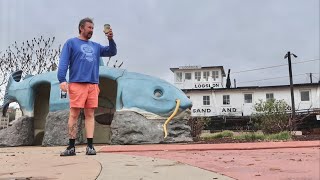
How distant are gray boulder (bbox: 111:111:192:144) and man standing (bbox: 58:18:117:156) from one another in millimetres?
3142

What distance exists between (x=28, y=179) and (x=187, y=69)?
1360 inches

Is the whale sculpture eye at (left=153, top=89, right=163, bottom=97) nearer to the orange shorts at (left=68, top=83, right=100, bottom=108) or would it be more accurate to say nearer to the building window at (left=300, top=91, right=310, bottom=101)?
the orange shorts at (left=68, top=83, right=100, bottom=108)

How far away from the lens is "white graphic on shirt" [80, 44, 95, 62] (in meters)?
4.97

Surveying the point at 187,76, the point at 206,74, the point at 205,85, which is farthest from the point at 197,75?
the point at 205,85

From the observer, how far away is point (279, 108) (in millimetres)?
13266

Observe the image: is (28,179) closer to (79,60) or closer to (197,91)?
(79,60)

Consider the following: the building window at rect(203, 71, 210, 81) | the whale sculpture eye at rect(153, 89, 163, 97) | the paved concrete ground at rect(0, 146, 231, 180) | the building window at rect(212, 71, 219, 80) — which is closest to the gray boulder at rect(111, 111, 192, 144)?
the whale sculpture eye at rect(153, 89, 163, 97)

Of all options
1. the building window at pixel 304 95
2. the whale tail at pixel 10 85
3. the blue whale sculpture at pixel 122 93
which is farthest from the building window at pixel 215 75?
the whale tail at pixel 10 85

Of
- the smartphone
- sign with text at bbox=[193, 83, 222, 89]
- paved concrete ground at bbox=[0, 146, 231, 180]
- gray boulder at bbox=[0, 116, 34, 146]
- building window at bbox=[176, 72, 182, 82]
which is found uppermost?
building window at bbox=[176, 72, 182, 82]

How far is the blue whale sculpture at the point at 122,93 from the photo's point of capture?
27.6 feet

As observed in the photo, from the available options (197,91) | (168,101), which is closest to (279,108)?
(168,101)

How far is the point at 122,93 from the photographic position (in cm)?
856

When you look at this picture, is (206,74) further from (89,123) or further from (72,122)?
(72,122)

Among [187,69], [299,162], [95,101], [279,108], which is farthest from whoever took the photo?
[187,69]
